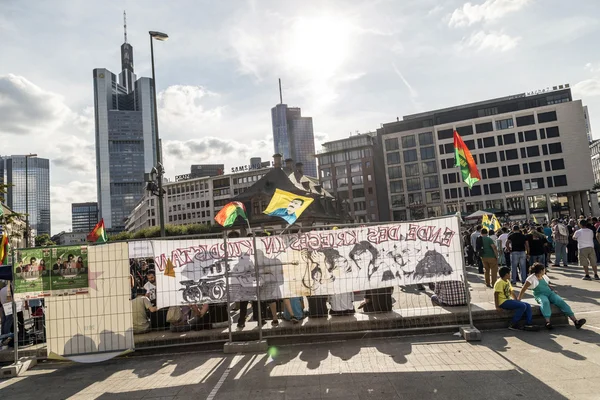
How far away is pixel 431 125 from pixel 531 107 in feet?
59.4

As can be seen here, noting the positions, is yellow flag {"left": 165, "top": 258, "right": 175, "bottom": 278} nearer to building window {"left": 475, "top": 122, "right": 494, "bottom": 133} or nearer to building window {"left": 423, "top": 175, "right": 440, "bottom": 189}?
building window {"left": 423, "top": 175, "right": 440, "bottom": 189}

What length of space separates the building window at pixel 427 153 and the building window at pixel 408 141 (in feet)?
7.39

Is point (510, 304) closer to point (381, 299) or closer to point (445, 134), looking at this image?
point (381, 299)

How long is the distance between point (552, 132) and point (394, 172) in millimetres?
29100

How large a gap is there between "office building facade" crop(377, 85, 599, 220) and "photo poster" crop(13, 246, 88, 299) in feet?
222

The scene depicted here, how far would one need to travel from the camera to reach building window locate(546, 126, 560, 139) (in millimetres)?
72475

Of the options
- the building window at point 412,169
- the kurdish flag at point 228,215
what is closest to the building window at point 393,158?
the building window at point 412,169

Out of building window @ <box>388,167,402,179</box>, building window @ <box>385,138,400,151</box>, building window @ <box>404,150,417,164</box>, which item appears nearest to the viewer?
building window @ <box>404,150,417,164</box>

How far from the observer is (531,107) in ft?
249

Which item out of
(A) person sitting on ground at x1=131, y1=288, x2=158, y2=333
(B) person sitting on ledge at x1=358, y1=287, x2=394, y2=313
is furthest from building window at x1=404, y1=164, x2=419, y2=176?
(A) person sitting on ground at x1=131, y1=288, x2=158, y2=333

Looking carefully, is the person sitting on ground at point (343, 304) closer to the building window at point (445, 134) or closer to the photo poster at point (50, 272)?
the photo poster at point (50, 272)

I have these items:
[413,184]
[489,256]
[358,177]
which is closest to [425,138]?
[413,184]

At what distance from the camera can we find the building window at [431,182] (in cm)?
8093

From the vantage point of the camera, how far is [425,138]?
82.2 meters
